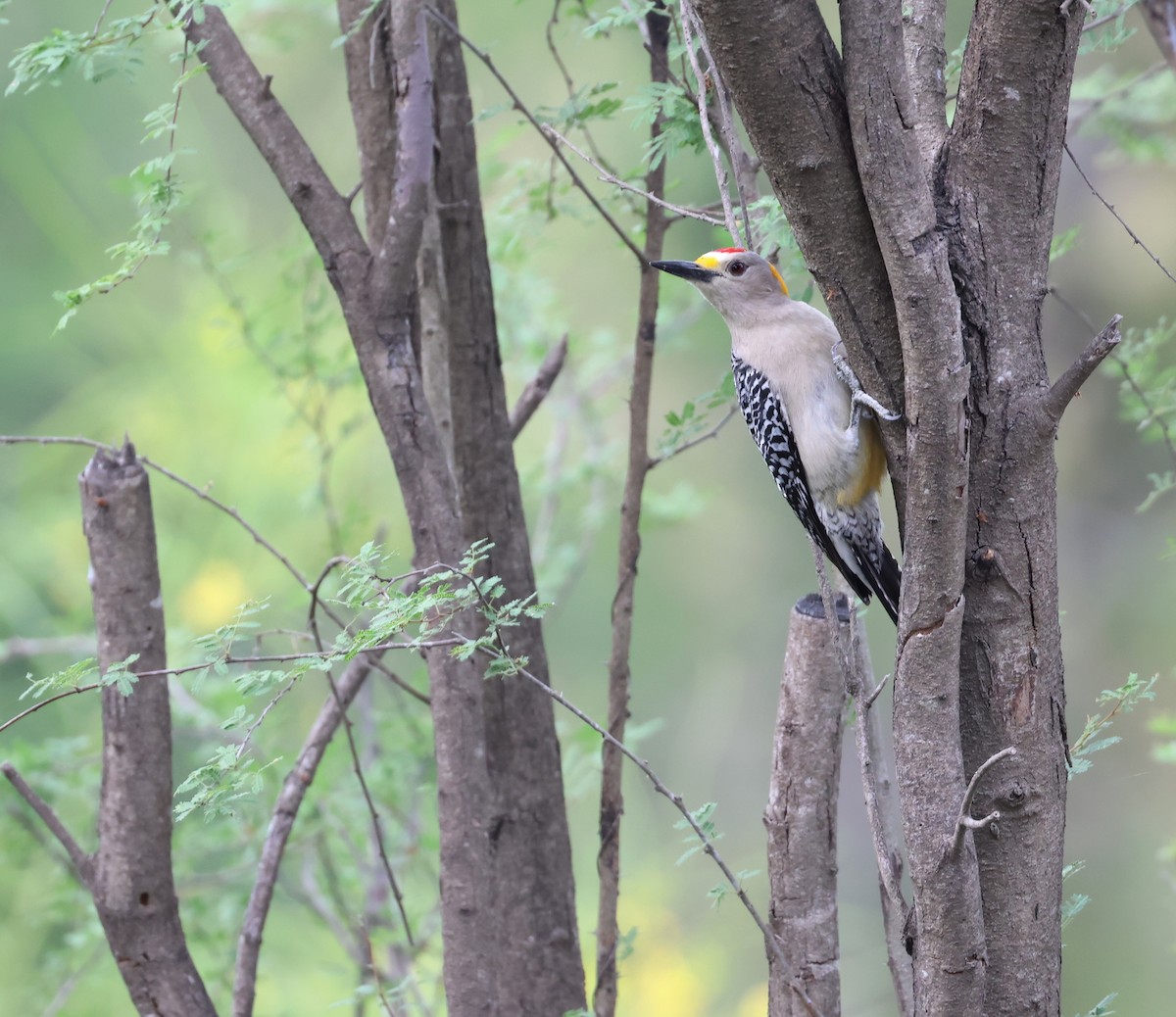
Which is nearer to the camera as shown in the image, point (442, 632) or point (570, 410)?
point (442, 632)

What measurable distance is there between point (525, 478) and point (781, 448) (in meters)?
1.65

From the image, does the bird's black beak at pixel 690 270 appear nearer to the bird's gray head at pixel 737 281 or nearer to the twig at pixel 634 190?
the bird's gray head at pixel 737 281

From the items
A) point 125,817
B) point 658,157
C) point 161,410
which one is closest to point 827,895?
point 125,817

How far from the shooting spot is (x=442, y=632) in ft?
5.66

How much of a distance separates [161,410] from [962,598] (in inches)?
157

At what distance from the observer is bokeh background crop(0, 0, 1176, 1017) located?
360 centimetres

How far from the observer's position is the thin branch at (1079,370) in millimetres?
966

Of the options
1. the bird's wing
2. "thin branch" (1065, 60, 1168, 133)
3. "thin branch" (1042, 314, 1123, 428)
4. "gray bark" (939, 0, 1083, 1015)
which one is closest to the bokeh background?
"thin branch" (1065, 60, 1168, 133)

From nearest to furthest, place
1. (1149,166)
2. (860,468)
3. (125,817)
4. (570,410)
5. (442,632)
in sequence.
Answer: (125,817) < (442,632) < (860,468) < (570,410) < (1149,166)

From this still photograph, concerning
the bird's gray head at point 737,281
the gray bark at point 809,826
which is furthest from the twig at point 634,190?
the gray bark at point 809,826

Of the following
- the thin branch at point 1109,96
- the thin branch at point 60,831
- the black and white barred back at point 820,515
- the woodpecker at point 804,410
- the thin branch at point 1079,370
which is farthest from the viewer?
the thin branch at point 1109,96

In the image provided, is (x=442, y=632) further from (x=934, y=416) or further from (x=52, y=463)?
(x=52, y=463)

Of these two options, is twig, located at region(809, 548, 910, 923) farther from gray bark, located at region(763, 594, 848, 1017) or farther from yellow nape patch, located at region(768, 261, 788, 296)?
yellow nape patch, located at region(768, 261, 788, 296)

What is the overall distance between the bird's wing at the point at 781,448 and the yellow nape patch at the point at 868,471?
0.08 m
